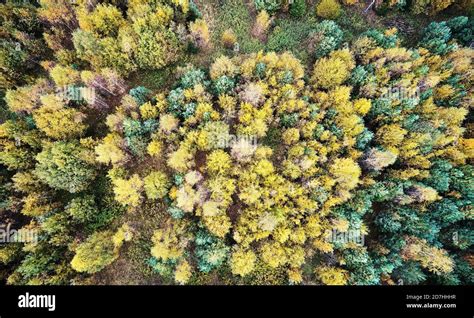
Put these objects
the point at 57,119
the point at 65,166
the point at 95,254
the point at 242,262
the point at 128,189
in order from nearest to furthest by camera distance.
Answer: the point at 95,254 → the point at 242,262 → the point at 128,189 → the point at 65,166 → the point at 57,119

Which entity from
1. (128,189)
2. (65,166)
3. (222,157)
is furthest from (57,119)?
(222,157)

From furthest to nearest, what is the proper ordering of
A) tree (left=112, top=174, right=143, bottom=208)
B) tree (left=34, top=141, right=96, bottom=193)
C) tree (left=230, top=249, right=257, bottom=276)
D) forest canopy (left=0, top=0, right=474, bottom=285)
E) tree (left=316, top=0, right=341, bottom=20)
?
tree (left=316, top=0, right=341, bottom=20) < forest canopy (left=0, top=0, right=474, bottom=285) < tree (left=34, top=141, right=96, bottom=193) < tree (left=112, top=174, right=143, bottom=208) < tree (left=230, top=249, right=257, bottom=276)

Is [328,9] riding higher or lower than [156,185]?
higher

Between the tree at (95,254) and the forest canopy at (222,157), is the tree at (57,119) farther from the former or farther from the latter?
the tree at (95,254)

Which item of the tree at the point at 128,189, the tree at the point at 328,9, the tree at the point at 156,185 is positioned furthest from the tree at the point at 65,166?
the tree at the point at 328,9

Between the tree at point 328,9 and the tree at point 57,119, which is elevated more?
the tree at point 328,9

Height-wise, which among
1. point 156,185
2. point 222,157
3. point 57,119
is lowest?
point 156,185

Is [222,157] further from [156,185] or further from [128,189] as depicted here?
[128,189]

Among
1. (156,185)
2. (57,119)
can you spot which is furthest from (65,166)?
(156,185)

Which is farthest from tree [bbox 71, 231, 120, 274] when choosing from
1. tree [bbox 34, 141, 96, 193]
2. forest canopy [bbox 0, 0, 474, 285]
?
tree [bbox 34, 141, 96, 193]

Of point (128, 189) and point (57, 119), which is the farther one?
point (57, 119)

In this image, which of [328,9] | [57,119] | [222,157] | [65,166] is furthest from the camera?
[328,9]

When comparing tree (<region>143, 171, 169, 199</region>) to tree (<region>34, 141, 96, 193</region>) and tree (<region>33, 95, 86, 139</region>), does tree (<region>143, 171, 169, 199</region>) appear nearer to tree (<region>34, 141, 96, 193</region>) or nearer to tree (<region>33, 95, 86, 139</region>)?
tree (<region>34, 141, 96, 193</region>)
